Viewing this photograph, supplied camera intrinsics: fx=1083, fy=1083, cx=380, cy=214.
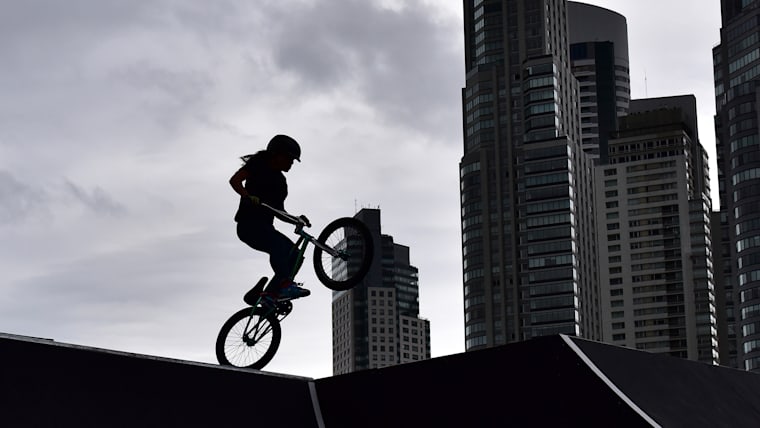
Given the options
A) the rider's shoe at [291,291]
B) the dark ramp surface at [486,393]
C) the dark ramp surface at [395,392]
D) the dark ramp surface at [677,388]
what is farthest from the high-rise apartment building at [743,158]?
the dark ramp surface at [486,393]

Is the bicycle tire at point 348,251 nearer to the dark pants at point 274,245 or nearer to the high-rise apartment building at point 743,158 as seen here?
the dark pants at point 274,245

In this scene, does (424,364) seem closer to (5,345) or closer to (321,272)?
(321,272)

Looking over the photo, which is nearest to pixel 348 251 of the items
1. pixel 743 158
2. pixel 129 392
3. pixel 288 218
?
pixel 288 218

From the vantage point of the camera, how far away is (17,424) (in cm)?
1084

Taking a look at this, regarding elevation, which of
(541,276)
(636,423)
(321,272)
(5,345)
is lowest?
(636,423)

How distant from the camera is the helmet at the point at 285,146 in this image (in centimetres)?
1602

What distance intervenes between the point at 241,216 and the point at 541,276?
606 feet

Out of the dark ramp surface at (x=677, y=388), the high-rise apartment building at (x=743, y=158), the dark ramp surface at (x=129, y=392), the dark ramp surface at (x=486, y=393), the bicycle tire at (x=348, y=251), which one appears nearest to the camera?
the dark ramp surface at (x=129, y=392)

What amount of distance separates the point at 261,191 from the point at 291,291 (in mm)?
1546

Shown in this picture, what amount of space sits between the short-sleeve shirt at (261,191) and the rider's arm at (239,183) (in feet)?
0.31

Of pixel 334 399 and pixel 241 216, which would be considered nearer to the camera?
pixel 334 399

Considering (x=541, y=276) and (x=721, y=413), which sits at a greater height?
(x=541, y=276)

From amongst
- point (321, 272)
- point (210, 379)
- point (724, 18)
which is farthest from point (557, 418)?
point (724, 18)

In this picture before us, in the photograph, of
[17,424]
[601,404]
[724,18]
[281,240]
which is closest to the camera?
[17,424]
